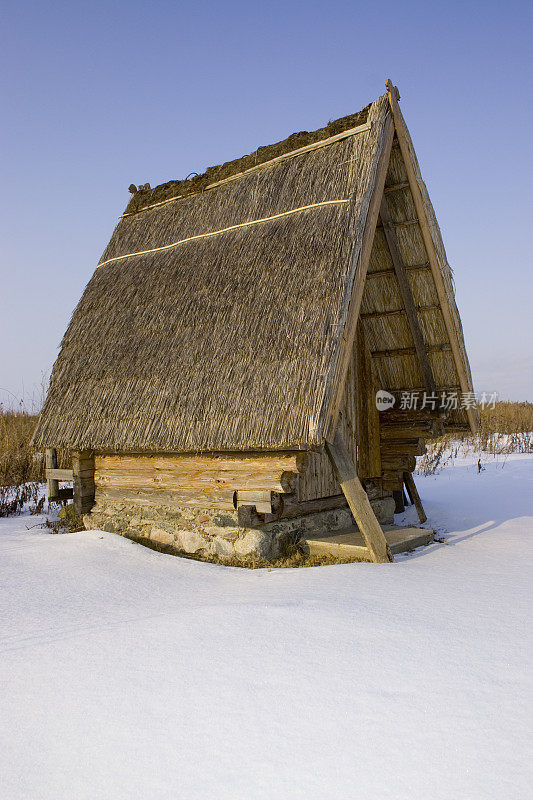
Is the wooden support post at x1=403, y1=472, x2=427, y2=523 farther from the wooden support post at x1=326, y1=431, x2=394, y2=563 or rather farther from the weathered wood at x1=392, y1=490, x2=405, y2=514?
the wooden support post at x1=326, y1=431, x2=394, y2=563

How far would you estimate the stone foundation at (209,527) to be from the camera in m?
6.24

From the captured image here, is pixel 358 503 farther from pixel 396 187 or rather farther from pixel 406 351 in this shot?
pixel 396 187

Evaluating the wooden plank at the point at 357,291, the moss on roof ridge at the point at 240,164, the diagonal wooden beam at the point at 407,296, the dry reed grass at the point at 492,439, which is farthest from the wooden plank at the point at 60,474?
the dry reed grass at the point at 492,439

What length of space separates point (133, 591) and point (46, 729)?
2.22m

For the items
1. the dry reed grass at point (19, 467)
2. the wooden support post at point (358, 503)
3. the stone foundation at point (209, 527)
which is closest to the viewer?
the wooden support post at point (358, 503)

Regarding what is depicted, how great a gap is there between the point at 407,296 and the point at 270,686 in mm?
5441

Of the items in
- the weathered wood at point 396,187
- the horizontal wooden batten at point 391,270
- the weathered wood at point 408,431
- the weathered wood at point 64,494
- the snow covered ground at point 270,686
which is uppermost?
the weathered wood at point 396,187

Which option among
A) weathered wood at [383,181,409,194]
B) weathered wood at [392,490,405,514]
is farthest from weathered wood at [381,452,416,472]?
weathered wood at [383,181,409,194]

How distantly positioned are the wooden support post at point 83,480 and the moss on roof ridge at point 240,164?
4.25 m

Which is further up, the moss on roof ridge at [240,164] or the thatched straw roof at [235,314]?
the moss on roof ridge at [240,164]

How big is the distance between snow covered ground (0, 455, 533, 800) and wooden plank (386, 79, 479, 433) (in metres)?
3.00

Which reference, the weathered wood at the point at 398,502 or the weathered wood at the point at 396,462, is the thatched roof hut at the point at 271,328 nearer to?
the weathered wood at the point at 396,462

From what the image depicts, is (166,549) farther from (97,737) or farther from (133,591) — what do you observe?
(97,737)

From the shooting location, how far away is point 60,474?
805 centimetres
